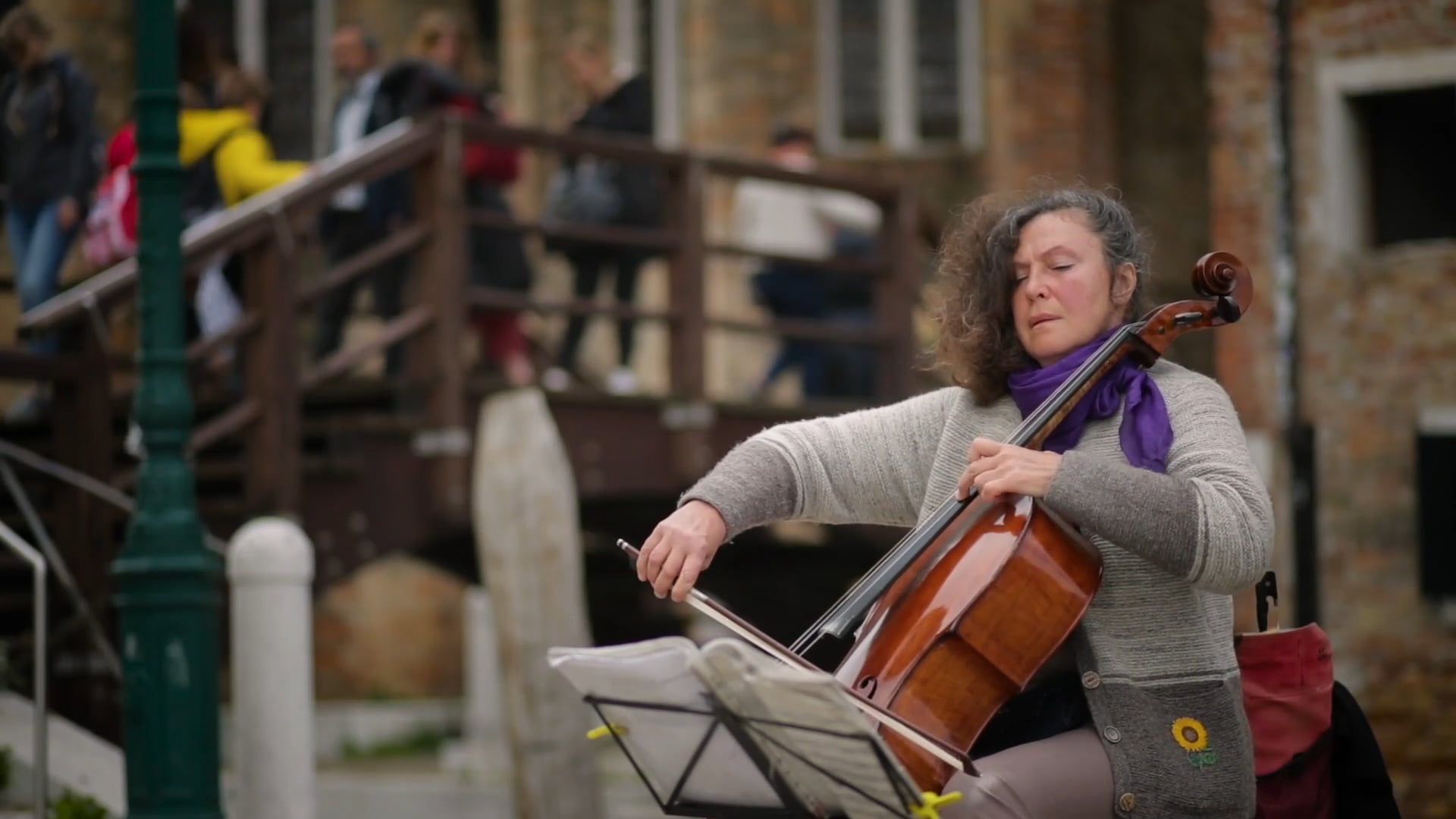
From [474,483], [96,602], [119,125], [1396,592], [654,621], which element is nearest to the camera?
[96,602]

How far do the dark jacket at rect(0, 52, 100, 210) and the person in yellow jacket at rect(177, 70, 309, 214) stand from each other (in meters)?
0.44

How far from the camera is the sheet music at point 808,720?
122 inches

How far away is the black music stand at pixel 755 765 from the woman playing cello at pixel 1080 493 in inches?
9.0

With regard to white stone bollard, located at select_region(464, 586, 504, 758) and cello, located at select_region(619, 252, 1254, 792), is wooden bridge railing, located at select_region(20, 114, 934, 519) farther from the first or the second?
cello, located at select_region(619, 252, 1254, 792)

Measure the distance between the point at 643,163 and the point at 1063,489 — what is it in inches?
305

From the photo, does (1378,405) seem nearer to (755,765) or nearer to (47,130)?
(47,130)

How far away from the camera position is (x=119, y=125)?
55.6 ft

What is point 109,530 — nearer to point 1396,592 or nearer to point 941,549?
point 941,549

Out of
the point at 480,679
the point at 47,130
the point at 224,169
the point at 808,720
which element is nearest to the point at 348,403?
the point at 224,169

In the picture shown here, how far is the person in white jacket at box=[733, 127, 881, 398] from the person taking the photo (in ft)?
40.7

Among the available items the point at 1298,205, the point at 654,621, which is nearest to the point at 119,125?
the point at 654,621

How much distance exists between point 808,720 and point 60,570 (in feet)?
19.1

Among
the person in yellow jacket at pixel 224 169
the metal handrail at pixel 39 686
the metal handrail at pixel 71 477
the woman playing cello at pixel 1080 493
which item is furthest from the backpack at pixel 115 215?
the woman playing cello at pixel 1080 493

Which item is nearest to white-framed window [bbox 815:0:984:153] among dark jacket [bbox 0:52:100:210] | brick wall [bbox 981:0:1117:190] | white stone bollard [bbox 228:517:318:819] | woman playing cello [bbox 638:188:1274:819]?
brick wall [bbox 981:0:1117:190]
